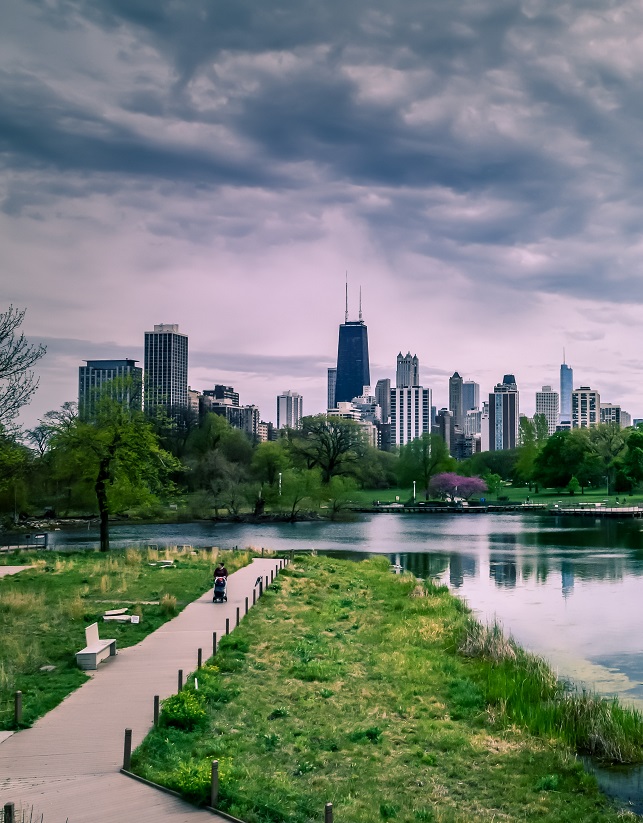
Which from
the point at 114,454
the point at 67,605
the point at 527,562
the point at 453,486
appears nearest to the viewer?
the point at 67,605

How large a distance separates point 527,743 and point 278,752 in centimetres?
545

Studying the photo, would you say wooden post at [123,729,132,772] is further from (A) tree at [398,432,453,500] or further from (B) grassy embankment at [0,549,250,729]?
(A) tree at [398,432,453,500]

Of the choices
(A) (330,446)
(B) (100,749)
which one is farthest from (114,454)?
(A) (330,446)

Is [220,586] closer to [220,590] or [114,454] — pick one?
[220,590]

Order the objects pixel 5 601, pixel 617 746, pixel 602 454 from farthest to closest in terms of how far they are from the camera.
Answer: pixel 602 454 → pixel 5 601 → pixel 617 746

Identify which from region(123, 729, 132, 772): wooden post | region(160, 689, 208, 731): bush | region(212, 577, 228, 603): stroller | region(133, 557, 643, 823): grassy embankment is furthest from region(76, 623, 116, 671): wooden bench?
region(212, 577, 228, 603): stroller

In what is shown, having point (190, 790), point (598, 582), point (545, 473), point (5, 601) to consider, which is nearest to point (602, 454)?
point (545, 473)

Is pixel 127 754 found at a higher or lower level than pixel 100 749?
higher

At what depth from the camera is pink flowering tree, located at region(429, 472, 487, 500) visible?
472 feet

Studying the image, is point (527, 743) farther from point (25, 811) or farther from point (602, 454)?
point (602, 454)

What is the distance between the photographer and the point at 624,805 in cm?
1474

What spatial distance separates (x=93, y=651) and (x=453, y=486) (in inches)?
5018

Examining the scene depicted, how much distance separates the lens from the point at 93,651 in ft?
67.1

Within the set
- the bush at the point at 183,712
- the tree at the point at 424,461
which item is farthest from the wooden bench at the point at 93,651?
the tree at the point at 424,461
